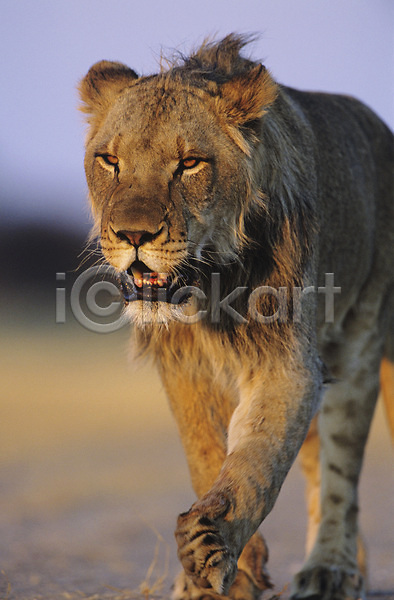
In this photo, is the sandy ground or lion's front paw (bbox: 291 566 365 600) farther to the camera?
the sandy ground

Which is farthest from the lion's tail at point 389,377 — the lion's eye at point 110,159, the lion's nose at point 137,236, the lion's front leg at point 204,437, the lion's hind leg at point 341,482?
the lion's nose at point 137,236

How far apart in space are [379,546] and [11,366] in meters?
12.6

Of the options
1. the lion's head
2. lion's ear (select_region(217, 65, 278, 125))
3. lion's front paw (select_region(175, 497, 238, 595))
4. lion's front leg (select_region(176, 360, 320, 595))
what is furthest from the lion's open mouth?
lion's front paw (select_region(175, 497, 238, 595))

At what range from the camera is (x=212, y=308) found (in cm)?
385

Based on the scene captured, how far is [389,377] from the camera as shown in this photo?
5.24m

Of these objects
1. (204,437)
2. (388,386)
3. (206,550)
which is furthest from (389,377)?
(206,550)

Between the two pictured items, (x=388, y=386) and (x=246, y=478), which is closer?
(x=246, y=478)

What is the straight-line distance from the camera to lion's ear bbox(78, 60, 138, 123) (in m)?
3.93

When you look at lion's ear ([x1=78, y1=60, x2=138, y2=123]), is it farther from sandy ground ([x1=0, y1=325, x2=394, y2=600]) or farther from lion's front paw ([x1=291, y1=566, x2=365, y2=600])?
lion's front paw ([x1=291, y1=566, x2=365, y2=600])

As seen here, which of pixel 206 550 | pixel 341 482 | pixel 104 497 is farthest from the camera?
pixel 104 497

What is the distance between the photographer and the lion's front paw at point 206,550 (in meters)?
2.90

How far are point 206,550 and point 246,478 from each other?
37 cm

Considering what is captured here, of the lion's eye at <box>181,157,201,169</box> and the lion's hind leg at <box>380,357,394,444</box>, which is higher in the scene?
the lion's eye at <box>181,157,201,169</box>

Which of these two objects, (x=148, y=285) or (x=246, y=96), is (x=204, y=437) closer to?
(x=148, y=285)
